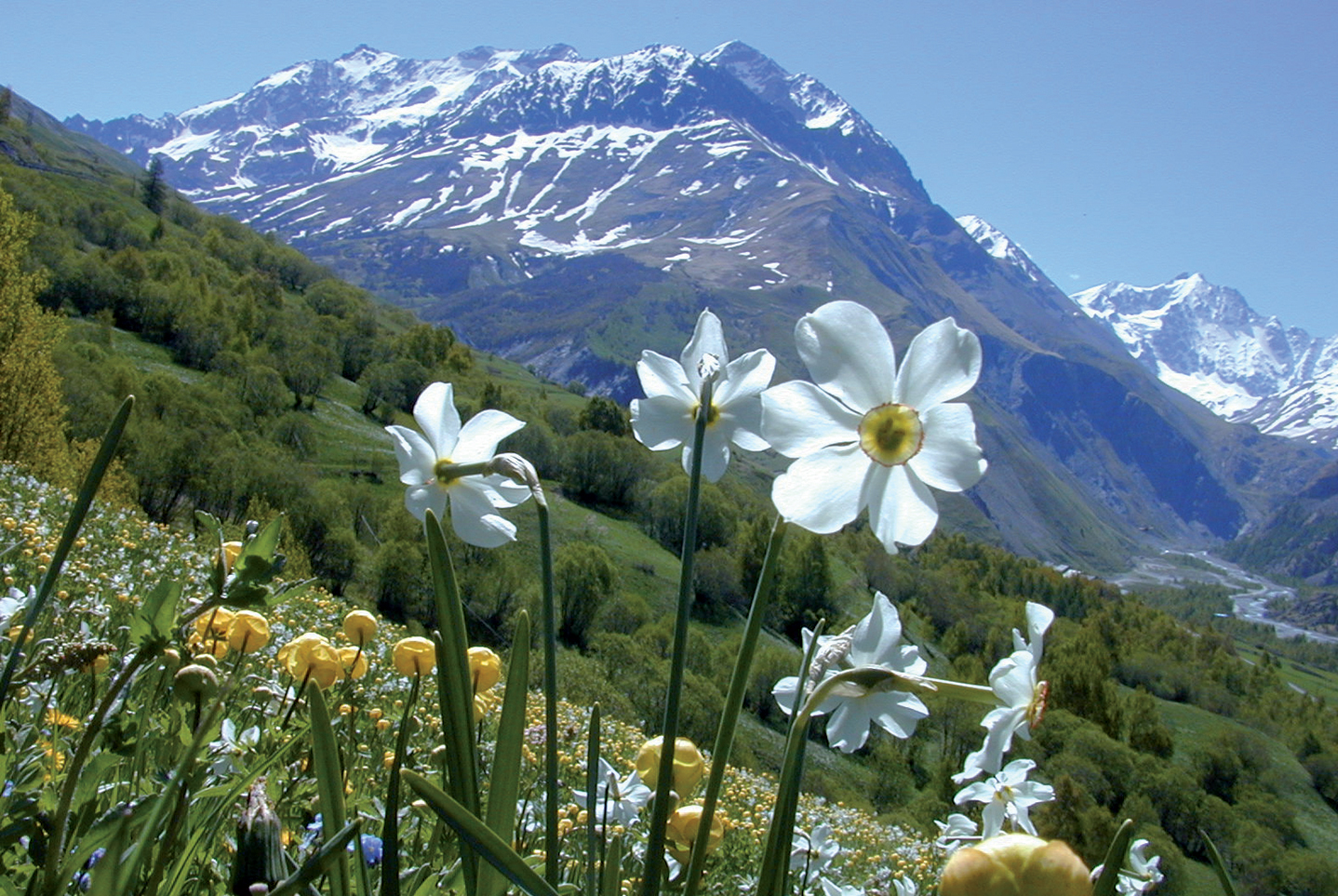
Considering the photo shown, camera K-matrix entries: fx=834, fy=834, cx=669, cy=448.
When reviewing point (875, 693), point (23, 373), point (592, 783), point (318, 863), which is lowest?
point (318, 863)

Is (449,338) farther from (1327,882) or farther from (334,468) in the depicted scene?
(1327,882)

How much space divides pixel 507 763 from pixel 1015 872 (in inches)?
20.6

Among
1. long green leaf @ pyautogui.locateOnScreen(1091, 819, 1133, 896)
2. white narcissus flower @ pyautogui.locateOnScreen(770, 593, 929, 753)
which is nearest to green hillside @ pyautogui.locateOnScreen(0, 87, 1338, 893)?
white narcissus flower @ pyautogui.locateOnScreen(770, 593, 929, 753)

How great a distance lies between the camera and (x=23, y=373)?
1852cm

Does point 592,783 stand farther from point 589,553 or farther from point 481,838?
point 589,553

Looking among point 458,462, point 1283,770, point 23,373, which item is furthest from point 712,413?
point 1283,770

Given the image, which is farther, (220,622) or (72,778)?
(220,622)

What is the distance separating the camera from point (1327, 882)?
43344mm

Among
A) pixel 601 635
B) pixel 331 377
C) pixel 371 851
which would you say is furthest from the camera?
pixel 331 377

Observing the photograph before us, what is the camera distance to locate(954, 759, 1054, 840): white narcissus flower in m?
1.43

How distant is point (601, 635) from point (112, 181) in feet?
291

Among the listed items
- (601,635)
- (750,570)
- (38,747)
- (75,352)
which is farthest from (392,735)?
(750,570)

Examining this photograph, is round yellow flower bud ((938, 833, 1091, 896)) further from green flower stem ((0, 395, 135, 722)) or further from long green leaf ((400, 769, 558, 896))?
green flower stem ((0, 395, 135, 722))

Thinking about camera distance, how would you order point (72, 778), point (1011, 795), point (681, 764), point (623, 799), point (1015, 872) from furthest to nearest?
point (623, 799), point (1011, 795), point (681, 764), point (72, 778), point (1015, 872)
